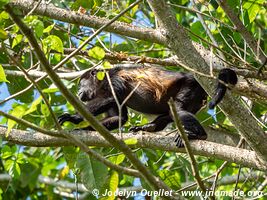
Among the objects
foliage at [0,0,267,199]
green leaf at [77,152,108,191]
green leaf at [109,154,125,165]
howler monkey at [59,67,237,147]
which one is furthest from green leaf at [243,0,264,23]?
green leaf at [77,152,108,191]

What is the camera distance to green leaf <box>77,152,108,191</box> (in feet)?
13.3

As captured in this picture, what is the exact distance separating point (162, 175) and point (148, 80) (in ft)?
5.12

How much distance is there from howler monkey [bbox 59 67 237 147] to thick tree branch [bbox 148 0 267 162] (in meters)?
1.20

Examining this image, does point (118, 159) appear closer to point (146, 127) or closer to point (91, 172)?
point (91, 172)

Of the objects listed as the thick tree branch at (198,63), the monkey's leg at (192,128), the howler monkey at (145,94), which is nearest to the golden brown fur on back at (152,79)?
the howler monkey at (145,94)

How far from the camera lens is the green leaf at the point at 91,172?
160 inches

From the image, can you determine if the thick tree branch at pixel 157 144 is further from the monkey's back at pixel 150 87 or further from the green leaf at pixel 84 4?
the monkey's back at pixel 150 87

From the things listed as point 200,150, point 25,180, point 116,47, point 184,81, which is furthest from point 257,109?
point 25,180

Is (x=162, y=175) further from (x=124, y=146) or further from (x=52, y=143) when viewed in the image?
(x=124, y=146)

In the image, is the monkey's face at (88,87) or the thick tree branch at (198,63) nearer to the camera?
the thick tree branch at (198,63)

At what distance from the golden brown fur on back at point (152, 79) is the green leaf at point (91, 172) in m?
1.66

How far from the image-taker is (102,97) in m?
5.91

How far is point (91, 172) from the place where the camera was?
409cm

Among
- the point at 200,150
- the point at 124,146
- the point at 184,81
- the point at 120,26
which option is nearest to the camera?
the point at 124,146
